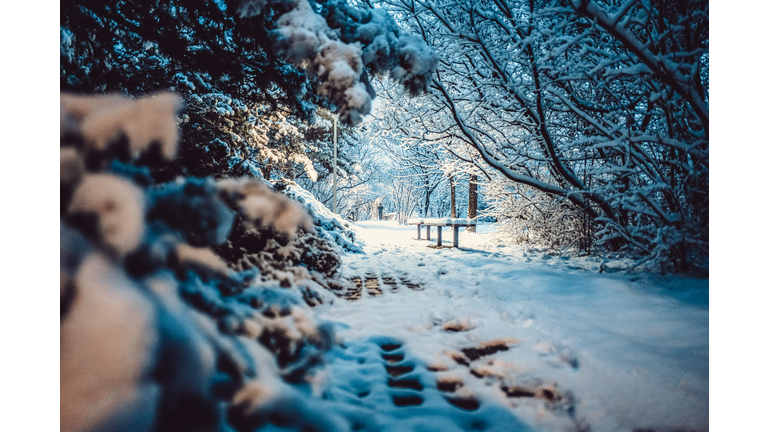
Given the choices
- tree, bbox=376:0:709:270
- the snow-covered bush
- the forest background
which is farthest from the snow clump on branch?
tree, bbox=376:0:709:270

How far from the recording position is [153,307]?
0.97 metres

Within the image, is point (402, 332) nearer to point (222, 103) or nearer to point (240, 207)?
point (240, 207)

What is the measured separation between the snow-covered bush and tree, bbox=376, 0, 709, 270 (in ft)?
9.88

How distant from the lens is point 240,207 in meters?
1.64

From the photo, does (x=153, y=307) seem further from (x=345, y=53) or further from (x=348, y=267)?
(x=348, y=267)

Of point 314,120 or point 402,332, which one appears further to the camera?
point 314,120

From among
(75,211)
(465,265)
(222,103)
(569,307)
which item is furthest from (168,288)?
(222,103)

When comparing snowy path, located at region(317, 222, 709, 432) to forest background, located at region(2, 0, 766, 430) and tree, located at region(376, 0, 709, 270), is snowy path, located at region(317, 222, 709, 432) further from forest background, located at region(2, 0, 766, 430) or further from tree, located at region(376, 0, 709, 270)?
tree, located at region(376, 0, 709, 270)

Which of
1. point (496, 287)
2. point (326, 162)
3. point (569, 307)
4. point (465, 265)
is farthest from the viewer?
point (326, 162)

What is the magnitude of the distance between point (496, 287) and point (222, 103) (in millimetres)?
4687

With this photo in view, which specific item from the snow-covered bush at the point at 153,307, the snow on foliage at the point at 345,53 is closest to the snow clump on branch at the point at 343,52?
the snow on foliage at the point at 345,53

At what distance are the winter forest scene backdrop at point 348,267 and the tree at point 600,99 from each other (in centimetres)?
3

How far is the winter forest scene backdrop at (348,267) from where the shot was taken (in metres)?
0.99
